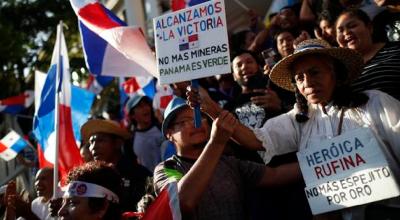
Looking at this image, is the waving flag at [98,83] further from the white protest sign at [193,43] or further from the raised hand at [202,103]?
the raised hand at [202,103]

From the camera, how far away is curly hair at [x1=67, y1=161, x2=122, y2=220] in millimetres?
3113

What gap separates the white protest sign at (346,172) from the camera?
2.67m

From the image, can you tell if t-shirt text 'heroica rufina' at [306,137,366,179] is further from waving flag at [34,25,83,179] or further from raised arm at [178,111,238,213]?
waving flag at [34,25,83,179]

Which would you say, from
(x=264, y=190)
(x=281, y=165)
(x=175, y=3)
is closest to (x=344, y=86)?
(x=281, y=165)

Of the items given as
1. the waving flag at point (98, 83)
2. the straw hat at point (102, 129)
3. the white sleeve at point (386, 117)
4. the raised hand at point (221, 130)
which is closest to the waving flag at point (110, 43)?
the straw hat at point (102, 129)

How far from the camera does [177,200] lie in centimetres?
284

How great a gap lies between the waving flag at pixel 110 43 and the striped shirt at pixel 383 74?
179 centimetres

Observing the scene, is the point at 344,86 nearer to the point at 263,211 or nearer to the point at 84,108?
the point at 263,211

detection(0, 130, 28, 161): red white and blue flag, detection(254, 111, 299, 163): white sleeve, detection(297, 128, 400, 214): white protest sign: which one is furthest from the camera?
detection(0, 130, 28, 161): red white and blue flag

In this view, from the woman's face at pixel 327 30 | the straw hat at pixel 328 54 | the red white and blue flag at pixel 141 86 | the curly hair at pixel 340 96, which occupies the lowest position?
the red white and blue flag at pixel 141 86

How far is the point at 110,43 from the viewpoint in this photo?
4711 mm

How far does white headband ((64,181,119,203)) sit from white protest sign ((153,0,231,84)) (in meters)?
0.71

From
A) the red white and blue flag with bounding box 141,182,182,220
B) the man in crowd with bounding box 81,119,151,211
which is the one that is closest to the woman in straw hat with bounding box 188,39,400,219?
the red white and blue flag with bounding box 141,182,182,220

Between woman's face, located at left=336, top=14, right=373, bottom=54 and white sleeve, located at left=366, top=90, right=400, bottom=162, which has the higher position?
woman's face, located at left=336, top=14, right=373, bottom=54
